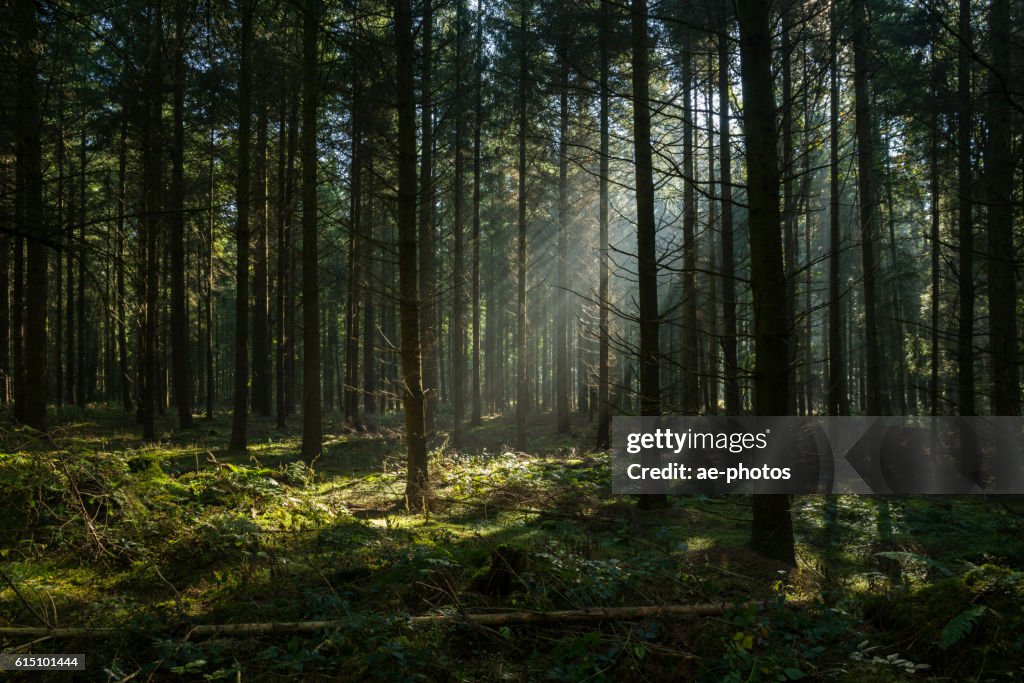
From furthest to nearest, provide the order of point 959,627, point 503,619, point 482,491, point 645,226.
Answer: point 482,491 < point 645,226 < point 503,619 < point 959,627

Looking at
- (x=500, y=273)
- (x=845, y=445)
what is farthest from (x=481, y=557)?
(x=500, y=273)

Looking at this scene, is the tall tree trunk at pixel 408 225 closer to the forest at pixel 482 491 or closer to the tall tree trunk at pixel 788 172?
the forest at pixel 482 491

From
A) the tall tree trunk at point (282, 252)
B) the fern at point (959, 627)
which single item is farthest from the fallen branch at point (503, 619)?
the tall tree trunk at point (282, 252)

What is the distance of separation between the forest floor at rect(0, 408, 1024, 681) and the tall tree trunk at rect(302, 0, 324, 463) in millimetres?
3639

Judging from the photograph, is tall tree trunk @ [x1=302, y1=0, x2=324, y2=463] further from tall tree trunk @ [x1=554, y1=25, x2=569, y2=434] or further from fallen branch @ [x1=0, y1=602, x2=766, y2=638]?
fallen branch @ [x1=0, y1=602, x2=766, y2=638]

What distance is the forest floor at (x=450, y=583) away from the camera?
3.40 m

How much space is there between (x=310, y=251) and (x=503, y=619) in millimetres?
10234

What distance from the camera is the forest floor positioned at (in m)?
3.40

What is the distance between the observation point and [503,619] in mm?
3977

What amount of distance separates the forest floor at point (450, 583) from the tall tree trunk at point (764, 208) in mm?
1788

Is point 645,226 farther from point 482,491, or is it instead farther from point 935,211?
point 482,491

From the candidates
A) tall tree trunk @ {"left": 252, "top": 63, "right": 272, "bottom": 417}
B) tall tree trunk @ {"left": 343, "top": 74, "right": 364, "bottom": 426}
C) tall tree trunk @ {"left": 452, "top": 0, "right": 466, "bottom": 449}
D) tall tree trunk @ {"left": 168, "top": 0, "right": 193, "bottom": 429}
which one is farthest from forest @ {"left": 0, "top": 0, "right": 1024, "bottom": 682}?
tall tree trunk @ {"left": 343, "top": 74, "right": 364, "bottom": 426}

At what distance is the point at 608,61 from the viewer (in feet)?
47.1

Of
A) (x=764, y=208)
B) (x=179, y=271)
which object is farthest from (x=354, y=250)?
(x=764, y=208)
